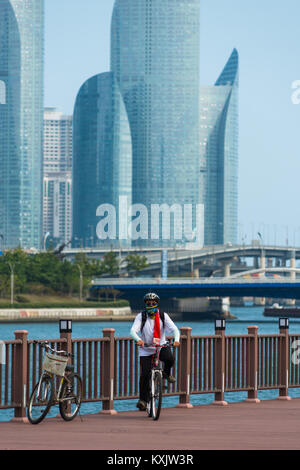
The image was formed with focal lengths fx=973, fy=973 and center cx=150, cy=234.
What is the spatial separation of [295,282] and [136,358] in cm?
11031

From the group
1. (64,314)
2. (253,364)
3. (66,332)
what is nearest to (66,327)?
(66,332)

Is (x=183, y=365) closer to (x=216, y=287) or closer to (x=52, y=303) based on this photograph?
(x=52, y=303)

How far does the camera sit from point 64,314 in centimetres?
11938

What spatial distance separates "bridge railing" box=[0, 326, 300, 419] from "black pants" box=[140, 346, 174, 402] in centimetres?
76

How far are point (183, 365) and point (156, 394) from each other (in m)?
2.56

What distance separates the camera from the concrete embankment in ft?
368

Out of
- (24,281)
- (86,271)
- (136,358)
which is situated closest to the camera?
(136,358)

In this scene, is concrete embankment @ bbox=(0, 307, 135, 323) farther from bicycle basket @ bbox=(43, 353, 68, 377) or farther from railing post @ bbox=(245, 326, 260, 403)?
bicycle basket @ bbox=(43, 353, 68, 377)

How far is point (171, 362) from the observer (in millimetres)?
15523

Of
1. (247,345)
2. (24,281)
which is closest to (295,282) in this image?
(24,281)

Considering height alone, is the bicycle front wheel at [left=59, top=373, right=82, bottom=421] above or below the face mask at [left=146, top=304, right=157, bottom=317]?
below

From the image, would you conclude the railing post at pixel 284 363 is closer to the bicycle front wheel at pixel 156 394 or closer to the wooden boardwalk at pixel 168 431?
the wooden boardwalk at pixel 168 431

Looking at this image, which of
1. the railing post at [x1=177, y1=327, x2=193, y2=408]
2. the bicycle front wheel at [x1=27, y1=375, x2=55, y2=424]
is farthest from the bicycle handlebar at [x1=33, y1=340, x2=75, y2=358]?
the railing post at [x1=177, y1=327, x2=193, y2=408]
